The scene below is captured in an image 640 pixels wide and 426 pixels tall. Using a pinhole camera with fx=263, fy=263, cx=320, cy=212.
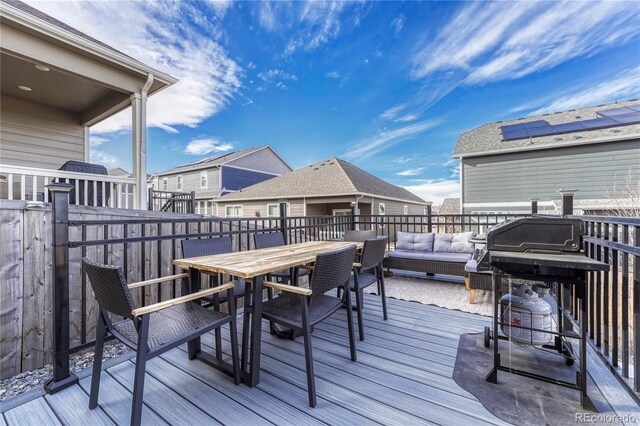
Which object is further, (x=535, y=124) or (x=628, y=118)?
(x=535, y=124)

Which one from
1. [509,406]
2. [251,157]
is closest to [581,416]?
[509,406]

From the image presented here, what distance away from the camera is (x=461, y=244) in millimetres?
4547

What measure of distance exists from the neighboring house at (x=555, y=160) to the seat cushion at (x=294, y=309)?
8361mm

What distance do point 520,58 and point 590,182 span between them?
13.2 feet

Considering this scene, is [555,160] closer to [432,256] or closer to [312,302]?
[432,256]

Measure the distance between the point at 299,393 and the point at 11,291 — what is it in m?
2.22

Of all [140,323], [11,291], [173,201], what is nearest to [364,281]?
[140,323]

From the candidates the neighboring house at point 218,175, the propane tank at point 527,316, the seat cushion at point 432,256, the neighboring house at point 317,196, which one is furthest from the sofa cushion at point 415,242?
the neighboring house at point 218,175

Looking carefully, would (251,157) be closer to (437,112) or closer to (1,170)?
(437,112)

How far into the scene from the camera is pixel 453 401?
1.59 metres

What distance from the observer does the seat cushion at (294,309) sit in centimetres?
175

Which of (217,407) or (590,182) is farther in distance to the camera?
(590,182)

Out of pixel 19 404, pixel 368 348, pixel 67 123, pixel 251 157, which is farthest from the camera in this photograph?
pixel 251 157

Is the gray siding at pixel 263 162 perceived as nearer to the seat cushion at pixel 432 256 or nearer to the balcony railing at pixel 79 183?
the balcony railing at pixel 79 183
